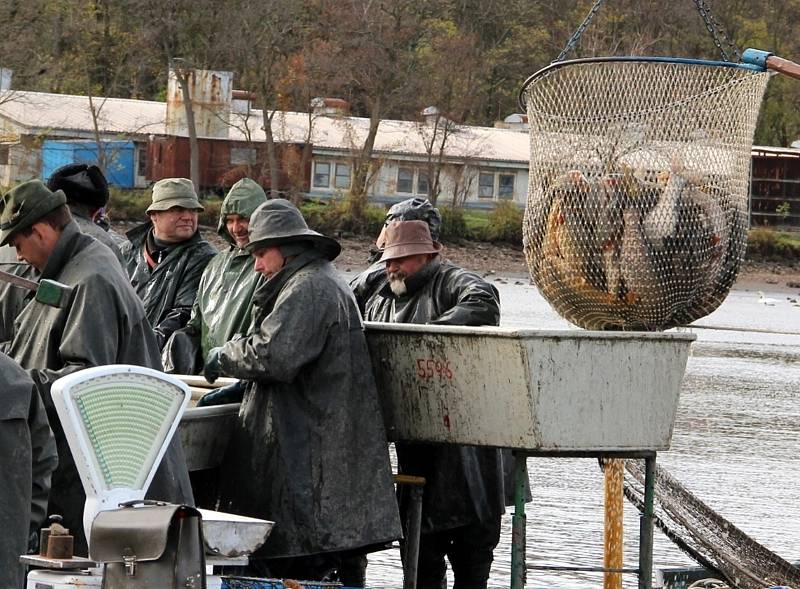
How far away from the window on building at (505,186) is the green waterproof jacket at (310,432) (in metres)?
55.6

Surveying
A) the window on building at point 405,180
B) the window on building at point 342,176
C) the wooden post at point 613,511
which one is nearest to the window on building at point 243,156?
the window on building at point 342,176

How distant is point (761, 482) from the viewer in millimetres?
13617

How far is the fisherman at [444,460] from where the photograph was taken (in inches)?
293

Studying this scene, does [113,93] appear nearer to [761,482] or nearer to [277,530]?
[761,482]

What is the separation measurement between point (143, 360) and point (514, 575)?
1709 millimetres

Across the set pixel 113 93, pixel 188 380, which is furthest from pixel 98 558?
pixel 113 93

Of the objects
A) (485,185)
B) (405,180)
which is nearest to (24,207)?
(405,180)

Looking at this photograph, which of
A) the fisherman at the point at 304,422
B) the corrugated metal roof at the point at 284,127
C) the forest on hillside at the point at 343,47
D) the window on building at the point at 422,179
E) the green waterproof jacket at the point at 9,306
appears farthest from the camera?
the forest on hillside at the point at 343,47

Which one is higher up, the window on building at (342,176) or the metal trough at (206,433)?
the metal trough at (206,433)

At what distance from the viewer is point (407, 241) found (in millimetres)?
7645

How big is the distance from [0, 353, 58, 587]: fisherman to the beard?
125 inches

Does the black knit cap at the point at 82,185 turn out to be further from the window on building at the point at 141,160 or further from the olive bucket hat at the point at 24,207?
the window on building at the point at 141,160

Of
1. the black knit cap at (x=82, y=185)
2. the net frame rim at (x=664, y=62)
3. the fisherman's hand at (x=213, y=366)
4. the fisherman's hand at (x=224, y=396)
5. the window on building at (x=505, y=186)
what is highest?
the net frame rim at (x=664, y=62)

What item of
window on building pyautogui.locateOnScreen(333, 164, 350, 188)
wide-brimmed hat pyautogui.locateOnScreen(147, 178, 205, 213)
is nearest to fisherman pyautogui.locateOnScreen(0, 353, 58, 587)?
wide-brimmed hat pyautogui.locateOnScreen(147, 178, 205, 213)
